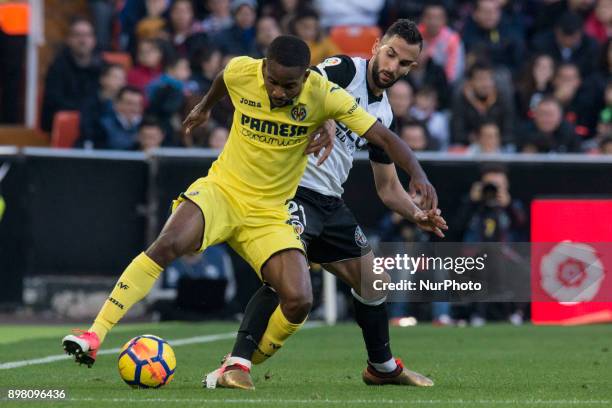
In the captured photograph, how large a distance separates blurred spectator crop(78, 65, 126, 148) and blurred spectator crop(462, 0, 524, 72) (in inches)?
180

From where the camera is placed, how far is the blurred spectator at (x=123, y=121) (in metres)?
16.7

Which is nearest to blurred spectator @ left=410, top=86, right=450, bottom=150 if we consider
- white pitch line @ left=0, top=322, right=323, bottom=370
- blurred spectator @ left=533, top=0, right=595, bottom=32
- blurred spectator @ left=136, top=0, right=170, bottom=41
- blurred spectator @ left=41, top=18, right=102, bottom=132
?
blurred spectator @ left=533, top=0, right=595, bottom=32

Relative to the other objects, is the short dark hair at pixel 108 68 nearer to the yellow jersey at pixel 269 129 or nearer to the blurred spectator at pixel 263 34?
the blurred spectator at pixel 263 34

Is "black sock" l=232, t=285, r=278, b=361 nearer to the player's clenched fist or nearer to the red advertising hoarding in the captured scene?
the player's clenched fist

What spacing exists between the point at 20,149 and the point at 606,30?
7.87 m

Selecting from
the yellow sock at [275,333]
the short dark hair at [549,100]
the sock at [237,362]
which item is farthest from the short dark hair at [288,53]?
the short dark hair at [549,100]

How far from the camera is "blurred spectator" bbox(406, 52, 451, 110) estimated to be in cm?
1788

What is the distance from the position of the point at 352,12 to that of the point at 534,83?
2.60m

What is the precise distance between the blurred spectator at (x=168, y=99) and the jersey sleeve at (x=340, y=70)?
8551 mm

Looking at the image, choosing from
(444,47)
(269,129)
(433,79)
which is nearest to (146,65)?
(433,79)

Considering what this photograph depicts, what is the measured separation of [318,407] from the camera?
6.83 meters

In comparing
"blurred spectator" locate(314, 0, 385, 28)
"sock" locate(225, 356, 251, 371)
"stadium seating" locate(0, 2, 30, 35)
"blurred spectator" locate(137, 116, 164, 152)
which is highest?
"blurred spectator" locate(314, 0, 385, 28)

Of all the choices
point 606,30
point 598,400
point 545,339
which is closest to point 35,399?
point 598,400

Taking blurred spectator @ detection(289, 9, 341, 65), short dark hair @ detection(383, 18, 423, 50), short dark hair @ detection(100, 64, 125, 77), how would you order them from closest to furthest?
short dark hair @ detection(383, 18, 423, 50) → short dark hair @ detection(100, 64, 125, 77) → blurred spectator @ detection(289, 9, 341, 65)
